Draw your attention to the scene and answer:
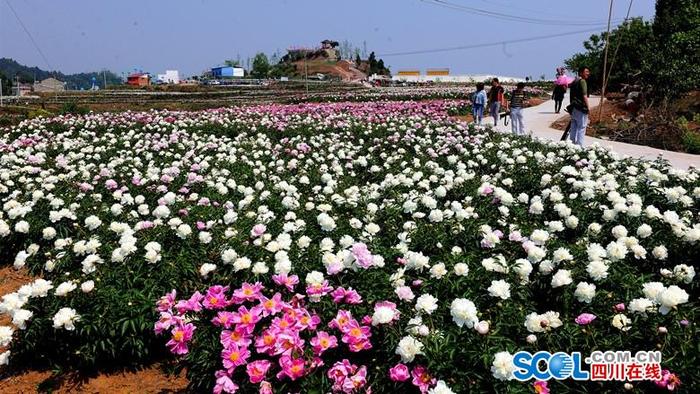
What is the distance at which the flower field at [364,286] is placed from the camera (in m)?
2.57

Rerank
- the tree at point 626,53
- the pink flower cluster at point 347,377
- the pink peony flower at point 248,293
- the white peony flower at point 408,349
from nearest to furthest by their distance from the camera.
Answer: the white peony flower at point 408,349
the pink flower cluster at point 347,377
the pink peony flower at point 248,293
the tree at point 626,53

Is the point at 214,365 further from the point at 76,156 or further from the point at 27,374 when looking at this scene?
the point at 76,156

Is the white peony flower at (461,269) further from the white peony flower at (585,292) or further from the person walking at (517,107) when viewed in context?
the person walking at (517,107)

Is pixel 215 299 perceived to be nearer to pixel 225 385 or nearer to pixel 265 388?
pixel 225 385

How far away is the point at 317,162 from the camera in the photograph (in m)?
8.73

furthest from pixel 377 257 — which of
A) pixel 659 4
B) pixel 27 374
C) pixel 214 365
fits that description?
pixel 659 4

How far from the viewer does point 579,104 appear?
994 cm

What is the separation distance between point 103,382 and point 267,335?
1535 mm

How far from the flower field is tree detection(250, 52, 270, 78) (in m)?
115

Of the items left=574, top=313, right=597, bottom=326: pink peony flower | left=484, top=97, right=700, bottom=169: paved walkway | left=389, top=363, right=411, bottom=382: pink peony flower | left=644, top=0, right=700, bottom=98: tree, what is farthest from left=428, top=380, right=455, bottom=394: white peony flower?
left=644, top=0, right=700, bottom=98: tree

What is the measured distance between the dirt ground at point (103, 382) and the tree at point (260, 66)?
118 metres

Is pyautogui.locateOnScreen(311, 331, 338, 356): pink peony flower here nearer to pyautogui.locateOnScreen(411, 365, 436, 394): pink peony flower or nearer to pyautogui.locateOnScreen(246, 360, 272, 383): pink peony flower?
pyautogui.locateOnScreen(246, 360, 272, 383): pink peony flower

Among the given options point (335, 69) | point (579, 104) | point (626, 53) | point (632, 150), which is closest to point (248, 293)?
point (579, 104)

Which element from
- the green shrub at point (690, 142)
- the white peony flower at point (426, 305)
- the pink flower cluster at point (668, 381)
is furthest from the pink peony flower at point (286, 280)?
the green shrub at point (690, 142)
